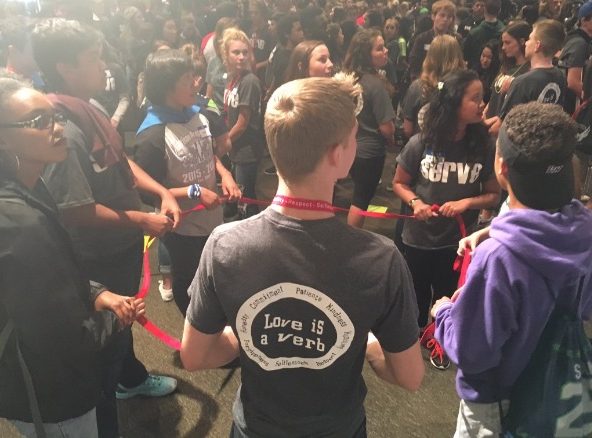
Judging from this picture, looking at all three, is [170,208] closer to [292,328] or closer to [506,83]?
[292,328]

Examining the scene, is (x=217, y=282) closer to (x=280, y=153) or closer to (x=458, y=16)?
(x=280, y=153)

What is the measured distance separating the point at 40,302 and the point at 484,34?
6.31 metres

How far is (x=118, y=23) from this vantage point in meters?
7.75

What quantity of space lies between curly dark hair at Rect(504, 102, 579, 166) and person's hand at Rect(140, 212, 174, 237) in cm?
160

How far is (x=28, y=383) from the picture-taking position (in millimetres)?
1530

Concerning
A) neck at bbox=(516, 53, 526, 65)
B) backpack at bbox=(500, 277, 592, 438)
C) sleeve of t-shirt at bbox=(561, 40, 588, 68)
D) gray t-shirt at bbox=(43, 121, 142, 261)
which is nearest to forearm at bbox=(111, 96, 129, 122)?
gray t-shirt at bbox=(43, 121, 142, 261)

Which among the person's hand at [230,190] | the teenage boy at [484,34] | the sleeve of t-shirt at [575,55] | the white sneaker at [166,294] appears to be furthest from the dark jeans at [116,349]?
the teenage boy at [484,34]

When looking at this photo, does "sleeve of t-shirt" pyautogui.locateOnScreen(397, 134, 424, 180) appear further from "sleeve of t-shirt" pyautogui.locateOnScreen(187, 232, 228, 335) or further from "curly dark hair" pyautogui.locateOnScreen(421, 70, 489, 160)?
"sleeve of t-shirt" pyautogui.locateOnScreen(187, 232, 228, 335)

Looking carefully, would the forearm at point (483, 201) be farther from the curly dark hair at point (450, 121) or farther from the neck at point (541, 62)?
the neck at point (541, 62)

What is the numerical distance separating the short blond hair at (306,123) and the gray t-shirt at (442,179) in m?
1.74

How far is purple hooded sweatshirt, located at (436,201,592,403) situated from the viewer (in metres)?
1.44

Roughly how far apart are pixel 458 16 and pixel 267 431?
8.06 metres

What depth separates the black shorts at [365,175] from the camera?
4039 millimetres

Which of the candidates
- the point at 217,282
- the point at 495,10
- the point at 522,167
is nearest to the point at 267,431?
the point at 217,282
